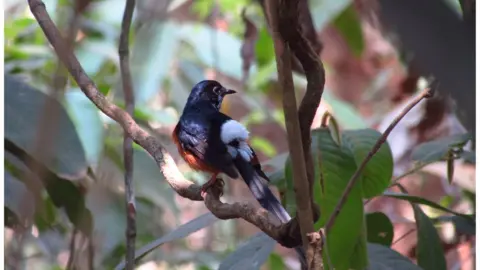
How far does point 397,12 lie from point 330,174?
3.90 feet

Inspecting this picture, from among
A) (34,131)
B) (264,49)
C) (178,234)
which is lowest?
(178,234)

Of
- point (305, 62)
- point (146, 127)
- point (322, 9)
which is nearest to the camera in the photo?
point (305, 62)

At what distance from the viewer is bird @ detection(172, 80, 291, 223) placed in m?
1.24

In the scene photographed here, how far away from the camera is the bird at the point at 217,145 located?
124 cm

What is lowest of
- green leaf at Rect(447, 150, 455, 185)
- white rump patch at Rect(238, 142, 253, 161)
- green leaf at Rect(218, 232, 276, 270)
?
green leaf at Rect(218, 232, 276, 270)

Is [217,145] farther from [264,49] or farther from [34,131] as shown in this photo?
[264,49]

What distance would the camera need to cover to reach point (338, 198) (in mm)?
1470

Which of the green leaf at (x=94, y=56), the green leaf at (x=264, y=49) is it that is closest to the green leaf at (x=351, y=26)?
the green leaf at (x=264, y=49)

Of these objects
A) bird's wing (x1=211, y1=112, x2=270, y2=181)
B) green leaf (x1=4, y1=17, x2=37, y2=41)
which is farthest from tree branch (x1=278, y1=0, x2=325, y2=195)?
green leaf (x1=4, y1=17, x2=37, y2=41)

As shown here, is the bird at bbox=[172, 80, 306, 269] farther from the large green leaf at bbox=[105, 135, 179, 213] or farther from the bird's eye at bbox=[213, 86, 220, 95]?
the large green leaf at bbox=[105, 135, 179, 213]

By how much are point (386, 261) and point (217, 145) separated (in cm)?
42

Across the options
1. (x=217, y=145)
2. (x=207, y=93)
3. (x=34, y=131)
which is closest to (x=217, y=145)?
(x=217, y=145)

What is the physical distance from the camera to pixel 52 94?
41 cm

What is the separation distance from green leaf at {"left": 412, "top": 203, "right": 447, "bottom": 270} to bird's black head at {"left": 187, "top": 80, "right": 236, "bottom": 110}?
0.55 meters
